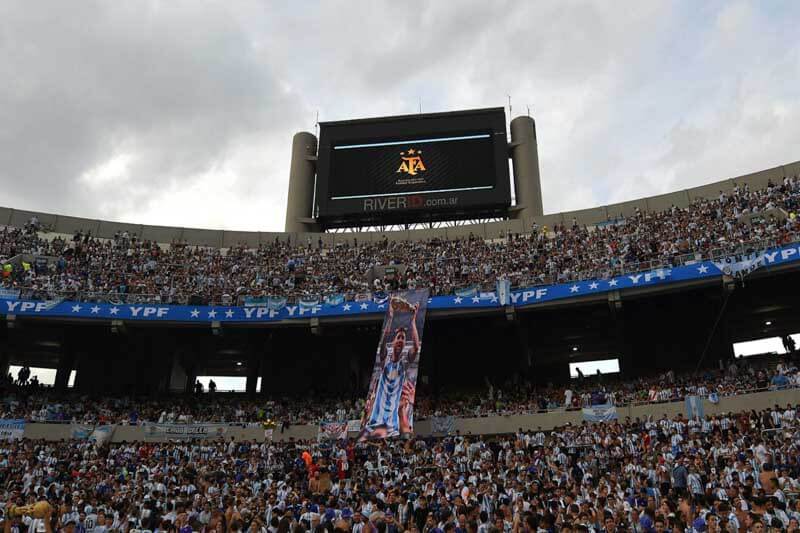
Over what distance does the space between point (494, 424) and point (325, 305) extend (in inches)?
424

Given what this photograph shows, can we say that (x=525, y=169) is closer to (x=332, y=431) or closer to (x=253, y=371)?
(x=253, y=371)

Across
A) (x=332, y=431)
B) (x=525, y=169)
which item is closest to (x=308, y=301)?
(x=332, y=431)

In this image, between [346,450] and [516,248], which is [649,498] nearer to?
[346,450]

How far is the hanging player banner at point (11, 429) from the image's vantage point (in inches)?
1203

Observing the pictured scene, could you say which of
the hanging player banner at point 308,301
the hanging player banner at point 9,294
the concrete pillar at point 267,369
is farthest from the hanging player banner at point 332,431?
the hanging player banner at point 9,294

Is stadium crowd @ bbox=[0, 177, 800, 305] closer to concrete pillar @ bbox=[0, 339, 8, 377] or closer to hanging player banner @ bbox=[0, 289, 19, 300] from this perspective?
hanging player banner @ bbox=[0, 289, 19, 300]

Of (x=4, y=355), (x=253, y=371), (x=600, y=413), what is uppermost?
(x=4, y=355)

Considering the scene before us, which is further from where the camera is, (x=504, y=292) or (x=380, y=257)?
(x=380, y=257)

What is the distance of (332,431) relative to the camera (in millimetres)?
30047

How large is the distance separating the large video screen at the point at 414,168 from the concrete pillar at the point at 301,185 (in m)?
1.84

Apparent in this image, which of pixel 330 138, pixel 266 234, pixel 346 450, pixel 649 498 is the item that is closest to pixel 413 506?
pixel 649 498

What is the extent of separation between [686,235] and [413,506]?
2515 cm

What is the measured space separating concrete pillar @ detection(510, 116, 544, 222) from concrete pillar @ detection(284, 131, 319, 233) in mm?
15189

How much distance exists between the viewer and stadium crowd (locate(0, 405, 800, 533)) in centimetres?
1214
